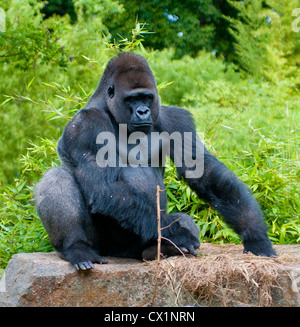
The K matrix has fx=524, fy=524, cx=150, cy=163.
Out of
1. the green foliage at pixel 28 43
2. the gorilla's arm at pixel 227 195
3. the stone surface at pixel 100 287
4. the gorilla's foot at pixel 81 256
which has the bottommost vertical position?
the stone surface at pixel 100 287

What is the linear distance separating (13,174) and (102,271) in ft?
15.8

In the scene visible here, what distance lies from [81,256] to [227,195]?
119cm

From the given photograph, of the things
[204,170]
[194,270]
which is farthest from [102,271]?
[204,170]

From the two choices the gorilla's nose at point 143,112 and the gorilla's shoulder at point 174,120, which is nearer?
the gorilla's nose at point 143,112

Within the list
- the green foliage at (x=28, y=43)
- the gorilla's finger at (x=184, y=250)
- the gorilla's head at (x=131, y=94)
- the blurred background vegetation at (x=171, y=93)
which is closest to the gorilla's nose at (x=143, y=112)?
the gorilla's head at (x=131, y=94)

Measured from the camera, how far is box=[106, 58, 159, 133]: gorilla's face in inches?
148

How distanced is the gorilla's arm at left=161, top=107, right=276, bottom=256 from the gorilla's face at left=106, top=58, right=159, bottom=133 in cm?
29

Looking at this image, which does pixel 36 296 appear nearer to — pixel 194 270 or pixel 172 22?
pixel 194 270

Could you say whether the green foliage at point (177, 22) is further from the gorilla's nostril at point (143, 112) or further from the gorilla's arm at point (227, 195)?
Answer: the gorilla's nostril at point (143, 112)

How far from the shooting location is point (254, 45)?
1330cm

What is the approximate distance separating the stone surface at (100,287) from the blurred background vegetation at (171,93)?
1.33 m

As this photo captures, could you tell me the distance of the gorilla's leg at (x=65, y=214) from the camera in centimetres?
348

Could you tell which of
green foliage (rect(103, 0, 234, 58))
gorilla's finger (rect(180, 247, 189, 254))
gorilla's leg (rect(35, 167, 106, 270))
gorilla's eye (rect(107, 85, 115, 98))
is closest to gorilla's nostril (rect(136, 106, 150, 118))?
gorilla's eye (rect(107, 85, 115, 98))

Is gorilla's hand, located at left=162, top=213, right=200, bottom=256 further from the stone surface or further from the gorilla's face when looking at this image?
the gorilla's face
